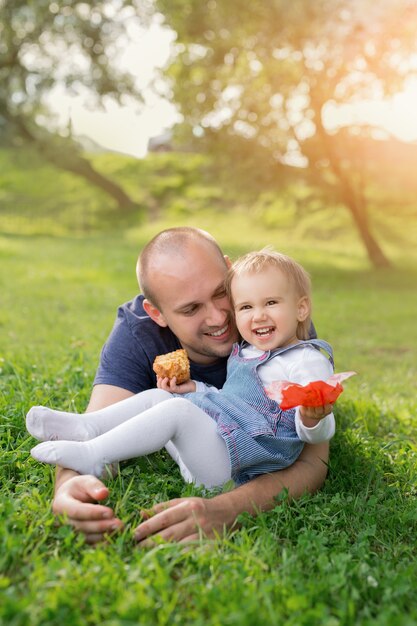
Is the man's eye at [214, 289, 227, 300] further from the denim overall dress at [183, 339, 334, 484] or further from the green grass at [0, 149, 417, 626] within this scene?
the green grass at [0, 149, 417, 626]

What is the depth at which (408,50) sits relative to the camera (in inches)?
583

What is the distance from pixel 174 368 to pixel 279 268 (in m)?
0.72

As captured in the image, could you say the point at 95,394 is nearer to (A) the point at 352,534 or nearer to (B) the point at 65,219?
(A) the point at 352,534

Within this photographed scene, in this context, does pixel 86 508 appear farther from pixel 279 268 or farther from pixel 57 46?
pixel 57 46

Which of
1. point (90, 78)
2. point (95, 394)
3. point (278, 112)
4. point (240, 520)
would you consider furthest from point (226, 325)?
point (90, 78)

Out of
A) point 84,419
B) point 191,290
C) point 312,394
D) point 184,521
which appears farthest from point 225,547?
point 191,290

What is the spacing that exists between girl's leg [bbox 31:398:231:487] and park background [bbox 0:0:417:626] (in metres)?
0.17

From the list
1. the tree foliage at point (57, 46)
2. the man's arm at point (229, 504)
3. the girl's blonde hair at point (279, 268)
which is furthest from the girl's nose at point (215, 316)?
the tree foliage at point (57, 46)

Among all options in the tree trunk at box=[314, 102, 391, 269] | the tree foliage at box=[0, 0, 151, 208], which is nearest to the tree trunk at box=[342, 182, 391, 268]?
the tree trunk at box=[314, 102, 391, 269]

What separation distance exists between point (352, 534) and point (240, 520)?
20.5 inches

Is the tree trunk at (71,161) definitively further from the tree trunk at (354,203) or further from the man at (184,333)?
the man at (184,333)

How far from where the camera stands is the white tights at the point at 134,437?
10.4 ft

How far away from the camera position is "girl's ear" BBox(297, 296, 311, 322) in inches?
143

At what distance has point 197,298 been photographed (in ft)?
12.5
